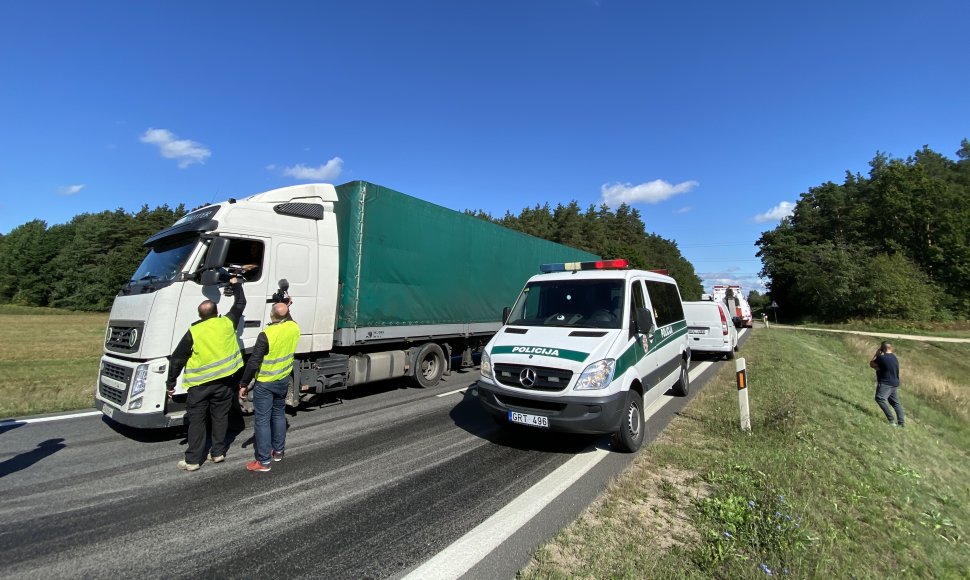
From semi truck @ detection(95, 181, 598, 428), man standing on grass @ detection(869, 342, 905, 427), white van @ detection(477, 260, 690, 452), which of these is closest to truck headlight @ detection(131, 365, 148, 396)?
semi truck @ detection(95, 181, 598, 428)

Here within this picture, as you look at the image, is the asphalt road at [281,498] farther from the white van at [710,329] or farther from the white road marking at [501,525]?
the white van at [710,329]

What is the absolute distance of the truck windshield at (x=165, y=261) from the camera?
5375mm

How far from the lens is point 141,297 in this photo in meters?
5.27

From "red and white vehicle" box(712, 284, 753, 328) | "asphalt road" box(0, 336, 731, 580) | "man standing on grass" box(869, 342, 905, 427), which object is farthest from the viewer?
"red and white vehicle" box(712, 284, 753, 328)

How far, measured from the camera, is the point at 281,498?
12.6ft

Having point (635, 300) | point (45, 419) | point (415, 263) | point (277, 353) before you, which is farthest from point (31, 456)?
point (635, 300)

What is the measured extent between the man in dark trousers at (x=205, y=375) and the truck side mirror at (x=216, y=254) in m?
0.83

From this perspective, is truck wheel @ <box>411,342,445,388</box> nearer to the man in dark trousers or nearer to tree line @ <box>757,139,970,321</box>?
the man in dark trousers

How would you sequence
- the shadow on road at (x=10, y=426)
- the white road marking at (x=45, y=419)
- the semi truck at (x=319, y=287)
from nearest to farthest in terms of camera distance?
the semi truck at (x=319, y=287), the shadow on road at (x=10, y=426), the white road marking at (x=45, y=419)

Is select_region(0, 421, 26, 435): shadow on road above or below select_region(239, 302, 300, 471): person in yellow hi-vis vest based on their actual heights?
below

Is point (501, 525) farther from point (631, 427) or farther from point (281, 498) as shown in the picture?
point (631, 427)

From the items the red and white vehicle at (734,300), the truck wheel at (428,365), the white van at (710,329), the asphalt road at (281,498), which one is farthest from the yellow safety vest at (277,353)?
the red and white vehicle at (734,300)

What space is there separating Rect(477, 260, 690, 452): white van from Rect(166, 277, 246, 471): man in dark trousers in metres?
3.00

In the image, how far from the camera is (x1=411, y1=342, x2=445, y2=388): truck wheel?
8734 millimetres
